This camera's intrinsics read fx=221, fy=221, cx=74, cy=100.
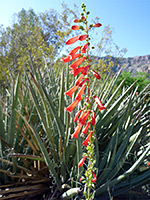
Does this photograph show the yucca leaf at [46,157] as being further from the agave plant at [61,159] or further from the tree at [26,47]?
the tree at [26,47]

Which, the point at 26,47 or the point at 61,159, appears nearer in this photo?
the point at 61,159

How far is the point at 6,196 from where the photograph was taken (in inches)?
64.3

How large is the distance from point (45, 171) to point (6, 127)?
1.85ft

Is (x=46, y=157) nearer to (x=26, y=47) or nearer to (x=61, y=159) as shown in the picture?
Result: (x=61, y=159)

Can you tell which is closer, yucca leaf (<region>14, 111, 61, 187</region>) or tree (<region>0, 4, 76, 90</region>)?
yucca leaf (<region>14, 111, 61, 187</region>)

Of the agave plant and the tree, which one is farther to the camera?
the tree

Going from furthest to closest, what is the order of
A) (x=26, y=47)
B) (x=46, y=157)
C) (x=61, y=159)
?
(x=26, y=47) < (x=61, y=159) < (x=46, y=157)

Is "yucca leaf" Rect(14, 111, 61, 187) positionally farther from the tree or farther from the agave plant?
the tree

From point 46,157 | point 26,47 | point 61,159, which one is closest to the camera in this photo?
point 46,157

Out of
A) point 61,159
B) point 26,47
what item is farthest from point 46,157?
point 26,47

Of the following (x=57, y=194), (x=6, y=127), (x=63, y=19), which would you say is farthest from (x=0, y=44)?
(x=57, y=194)

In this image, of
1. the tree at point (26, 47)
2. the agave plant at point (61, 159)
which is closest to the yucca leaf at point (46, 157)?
the agave plant at point (61, 159)

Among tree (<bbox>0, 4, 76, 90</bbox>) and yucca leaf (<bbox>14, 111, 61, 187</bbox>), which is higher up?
tree (<bbox>0, 4, 76, 90</bbox>)

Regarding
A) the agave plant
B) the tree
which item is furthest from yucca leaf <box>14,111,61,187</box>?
the tree
